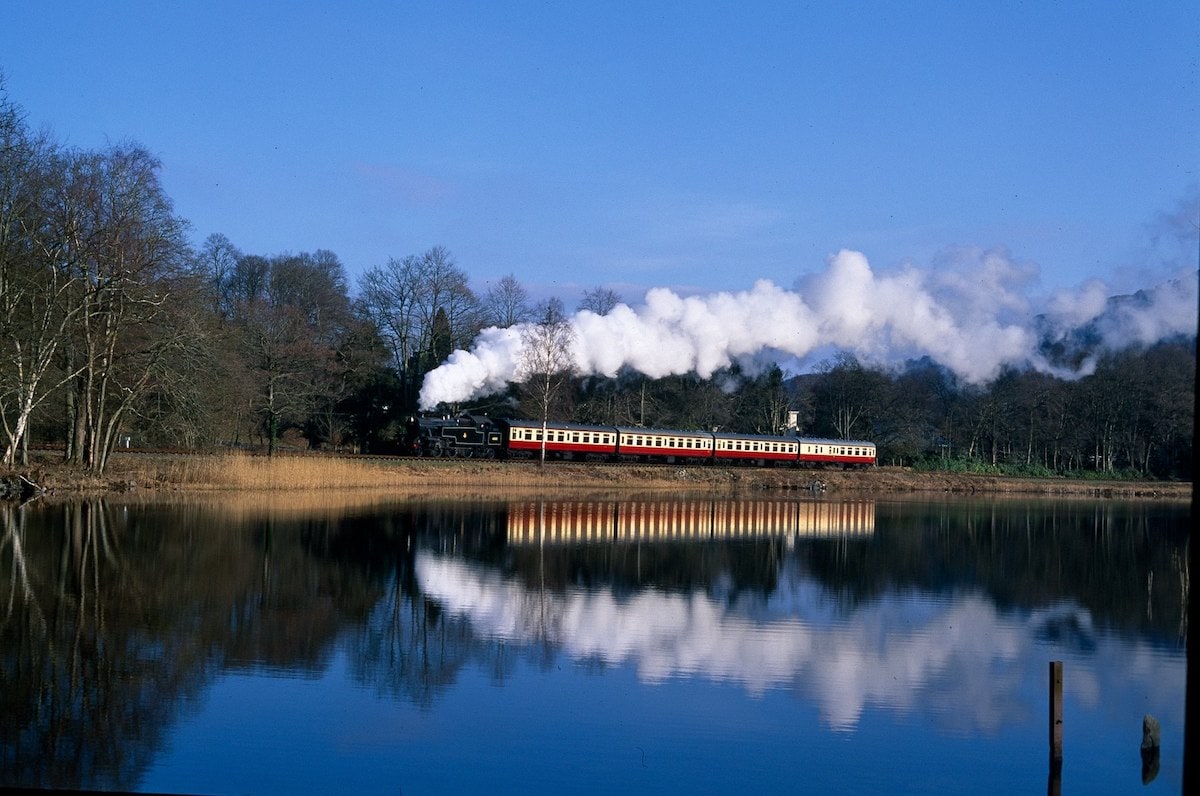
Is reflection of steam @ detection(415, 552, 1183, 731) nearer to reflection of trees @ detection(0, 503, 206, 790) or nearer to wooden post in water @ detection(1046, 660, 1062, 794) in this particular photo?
wooden post in water @ detection(1046, 660, 1062, 794)

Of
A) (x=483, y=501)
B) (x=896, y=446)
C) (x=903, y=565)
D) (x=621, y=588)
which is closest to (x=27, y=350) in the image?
(x=483, y=501)

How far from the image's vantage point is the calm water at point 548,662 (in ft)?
35.4

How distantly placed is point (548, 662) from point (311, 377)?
4639 centimetres

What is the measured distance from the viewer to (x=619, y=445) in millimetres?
62344

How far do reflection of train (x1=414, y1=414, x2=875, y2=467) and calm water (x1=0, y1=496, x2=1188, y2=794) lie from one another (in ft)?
90.0

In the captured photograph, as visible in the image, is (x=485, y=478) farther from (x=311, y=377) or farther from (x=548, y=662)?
(x=548, y=662)

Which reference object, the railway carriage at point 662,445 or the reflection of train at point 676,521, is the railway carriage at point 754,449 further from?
the reflection of train at point 676,521

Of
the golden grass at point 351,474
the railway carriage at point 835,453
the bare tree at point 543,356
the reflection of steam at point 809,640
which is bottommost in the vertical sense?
the reflection of steam at point 809,640

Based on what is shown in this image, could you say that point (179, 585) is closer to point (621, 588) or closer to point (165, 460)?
point (621, 588)

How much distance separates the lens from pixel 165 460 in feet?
134

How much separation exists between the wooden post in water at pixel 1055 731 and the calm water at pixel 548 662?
155 millimetres

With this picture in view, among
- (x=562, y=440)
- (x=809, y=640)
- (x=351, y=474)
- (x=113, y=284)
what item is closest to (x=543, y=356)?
(x=562, y=440)

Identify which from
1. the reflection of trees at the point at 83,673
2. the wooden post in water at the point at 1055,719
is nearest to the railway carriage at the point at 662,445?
the reflection of trees at the point at 83,673

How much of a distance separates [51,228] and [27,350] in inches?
153
